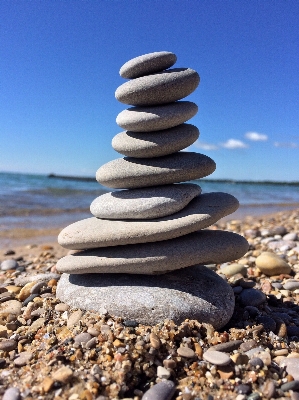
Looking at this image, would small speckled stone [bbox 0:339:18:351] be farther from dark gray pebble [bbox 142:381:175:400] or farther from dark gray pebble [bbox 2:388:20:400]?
dark gray pebble [bbox 142:381:175:400]

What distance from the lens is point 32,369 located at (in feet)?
9.20

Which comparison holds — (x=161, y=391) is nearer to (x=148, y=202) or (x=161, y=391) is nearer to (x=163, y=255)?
(x=163, y=255)

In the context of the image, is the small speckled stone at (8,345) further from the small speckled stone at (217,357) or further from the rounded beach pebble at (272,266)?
the rounded beach pebble at (272,266)

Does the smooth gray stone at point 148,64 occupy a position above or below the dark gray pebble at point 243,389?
above

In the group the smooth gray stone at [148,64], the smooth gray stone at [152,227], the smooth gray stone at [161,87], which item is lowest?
the smooth gray stone at [152,227]

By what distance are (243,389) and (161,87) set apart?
9.11ft

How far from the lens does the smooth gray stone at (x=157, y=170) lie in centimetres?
378

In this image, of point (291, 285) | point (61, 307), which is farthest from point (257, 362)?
point (291, 285)

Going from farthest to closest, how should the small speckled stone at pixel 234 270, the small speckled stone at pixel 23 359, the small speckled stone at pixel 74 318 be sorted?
1. the small speckled stone at pixel 234 270
2. the small speckled stone at pixel 74 318
3. the small speckled stone at pixel 23 359

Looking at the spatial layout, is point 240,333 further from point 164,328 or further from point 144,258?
point 144,258

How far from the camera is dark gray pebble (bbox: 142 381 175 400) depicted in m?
2.51

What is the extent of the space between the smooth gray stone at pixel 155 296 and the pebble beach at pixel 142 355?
0.10 metres

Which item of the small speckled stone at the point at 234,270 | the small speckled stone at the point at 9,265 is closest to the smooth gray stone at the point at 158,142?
the small speckled stone at the point at 234,270

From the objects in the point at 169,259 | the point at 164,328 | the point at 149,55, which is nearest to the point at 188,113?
the point at 149,55
